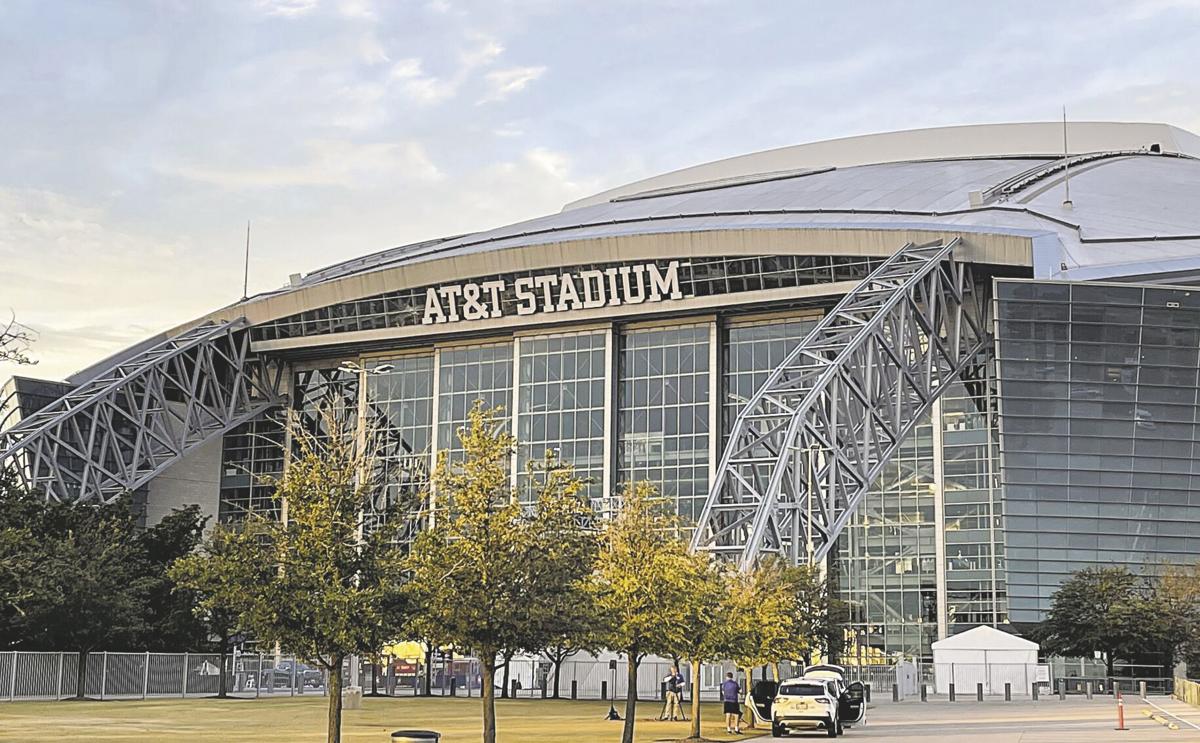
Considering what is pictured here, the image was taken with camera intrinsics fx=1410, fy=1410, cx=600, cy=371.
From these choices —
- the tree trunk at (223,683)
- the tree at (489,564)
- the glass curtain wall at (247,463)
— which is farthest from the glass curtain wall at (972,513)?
the tree at (489,564)

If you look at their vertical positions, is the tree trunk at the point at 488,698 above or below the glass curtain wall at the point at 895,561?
below

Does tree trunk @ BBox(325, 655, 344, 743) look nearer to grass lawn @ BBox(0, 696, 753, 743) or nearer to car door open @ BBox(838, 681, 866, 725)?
grass lawn @ BBox(0, 696, 753, 743)

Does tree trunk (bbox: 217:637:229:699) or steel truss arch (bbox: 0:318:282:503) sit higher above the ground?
steel truss arch (bbox: 0:318:282:503)

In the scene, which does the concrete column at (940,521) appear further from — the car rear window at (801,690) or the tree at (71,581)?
the tree at (71,581)

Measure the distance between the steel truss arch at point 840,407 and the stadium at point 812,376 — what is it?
0.19 metres

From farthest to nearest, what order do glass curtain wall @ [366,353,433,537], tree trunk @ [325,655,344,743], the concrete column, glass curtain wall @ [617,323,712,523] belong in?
glass curtain wall @ [366,353,433,537]
glass curtain wall @ [617,323,712,523]
the concrete column
tree trunk @ [325,655,344,743]

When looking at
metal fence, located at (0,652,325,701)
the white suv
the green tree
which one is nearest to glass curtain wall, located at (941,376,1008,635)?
the white suv

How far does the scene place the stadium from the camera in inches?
2429

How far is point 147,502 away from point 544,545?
60.1 metres

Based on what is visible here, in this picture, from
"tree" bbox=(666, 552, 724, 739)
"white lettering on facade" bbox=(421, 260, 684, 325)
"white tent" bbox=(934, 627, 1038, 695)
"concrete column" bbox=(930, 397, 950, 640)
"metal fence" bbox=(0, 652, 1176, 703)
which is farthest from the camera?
"white lettering on facade" bbox=(421, 260, 684, 325)

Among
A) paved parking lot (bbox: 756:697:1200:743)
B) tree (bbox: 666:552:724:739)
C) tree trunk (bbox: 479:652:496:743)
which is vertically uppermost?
tree (bbox: 666:552:724:739)

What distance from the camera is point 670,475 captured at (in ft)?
234

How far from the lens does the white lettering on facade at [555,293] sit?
71562 millimetres

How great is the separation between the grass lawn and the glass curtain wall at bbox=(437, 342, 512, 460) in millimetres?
23314
